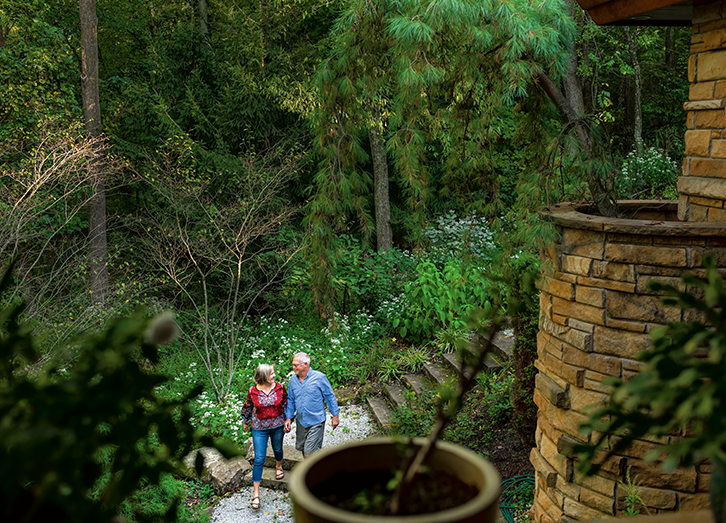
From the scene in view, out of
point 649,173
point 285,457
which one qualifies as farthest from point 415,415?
point 649,173

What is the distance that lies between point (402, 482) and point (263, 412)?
4.67 meters

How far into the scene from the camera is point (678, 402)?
1027 millimetres

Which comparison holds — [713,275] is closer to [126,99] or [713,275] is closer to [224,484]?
[224,484]

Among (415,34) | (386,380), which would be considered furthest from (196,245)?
(415,34)

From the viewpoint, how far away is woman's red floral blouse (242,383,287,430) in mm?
5469

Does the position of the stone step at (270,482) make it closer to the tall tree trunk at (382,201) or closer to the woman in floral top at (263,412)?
the woman in floral top at (263,412)

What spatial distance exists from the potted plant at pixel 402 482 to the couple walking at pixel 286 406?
4.28 metres

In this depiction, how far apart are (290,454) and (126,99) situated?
771 cm

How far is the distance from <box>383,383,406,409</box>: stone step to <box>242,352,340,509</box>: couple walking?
141 centimetres

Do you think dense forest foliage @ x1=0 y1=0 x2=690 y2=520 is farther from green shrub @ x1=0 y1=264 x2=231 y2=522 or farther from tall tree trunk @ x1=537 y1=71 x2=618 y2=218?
green shrub @ x1=0 y1=264 x2=231 y2=522

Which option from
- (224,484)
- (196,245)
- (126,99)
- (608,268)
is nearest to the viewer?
(608,268)

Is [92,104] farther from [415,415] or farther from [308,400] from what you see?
[415,415]

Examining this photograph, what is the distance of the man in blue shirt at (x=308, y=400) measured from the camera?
5516 mm

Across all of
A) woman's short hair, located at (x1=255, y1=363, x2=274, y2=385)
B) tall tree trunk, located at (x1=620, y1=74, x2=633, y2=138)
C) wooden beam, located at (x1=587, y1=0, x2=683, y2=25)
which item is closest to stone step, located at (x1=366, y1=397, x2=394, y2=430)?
woman's short hair, located at (x1=255, y1=363, x2=274, y2=385)
